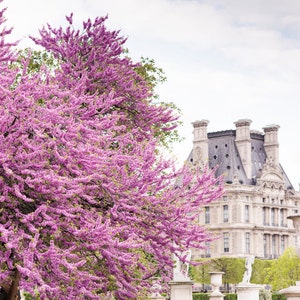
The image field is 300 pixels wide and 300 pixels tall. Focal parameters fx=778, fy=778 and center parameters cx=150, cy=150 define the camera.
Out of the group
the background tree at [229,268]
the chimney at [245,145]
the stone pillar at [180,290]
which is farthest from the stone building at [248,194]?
the stone pillar at [180,290]

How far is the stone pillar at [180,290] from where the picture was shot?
25.7 meters

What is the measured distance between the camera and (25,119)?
1243 cm

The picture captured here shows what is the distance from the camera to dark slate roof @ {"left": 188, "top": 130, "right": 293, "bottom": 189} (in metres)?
97.4

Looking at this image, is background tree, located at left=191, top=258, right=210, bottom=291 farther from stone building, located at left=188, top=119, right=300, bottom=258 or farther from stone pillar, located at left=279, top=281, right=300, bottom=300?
stone pillar, located at left=279, top=281, right=300, bottom=300

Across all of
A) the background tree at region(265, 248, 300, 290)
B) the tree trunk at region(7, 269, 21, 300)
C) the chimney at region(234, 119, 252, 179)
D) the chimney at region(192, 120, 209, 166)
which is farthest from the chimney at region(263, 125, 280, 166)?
the tree trunk at region(7, 269, 21, 300)

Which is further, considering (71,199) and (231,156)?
(231,156)

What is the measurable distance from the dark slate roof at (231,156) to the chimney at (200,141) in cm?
170

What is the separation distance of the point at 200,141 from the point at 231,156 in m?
Result: 4.33

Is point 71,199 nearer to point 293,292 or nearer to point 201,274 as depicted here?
point 293,292

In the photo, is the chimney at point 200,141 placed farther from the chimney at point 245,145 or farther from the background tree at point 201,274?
the background tree at point 201,274

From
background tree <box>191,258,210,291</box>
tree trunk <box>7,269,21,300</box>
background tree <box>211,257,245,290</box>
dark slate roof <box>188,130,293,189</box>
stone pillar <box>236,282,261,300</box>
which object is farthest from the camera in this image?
dark slate roof <box>188,130,293,189</box>

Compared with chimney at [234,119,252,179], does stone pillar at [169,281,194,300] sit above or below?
below

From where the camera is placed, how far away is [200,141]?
97.7 metres

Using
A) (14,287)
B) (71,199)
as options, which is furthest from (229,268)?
(71,199)
